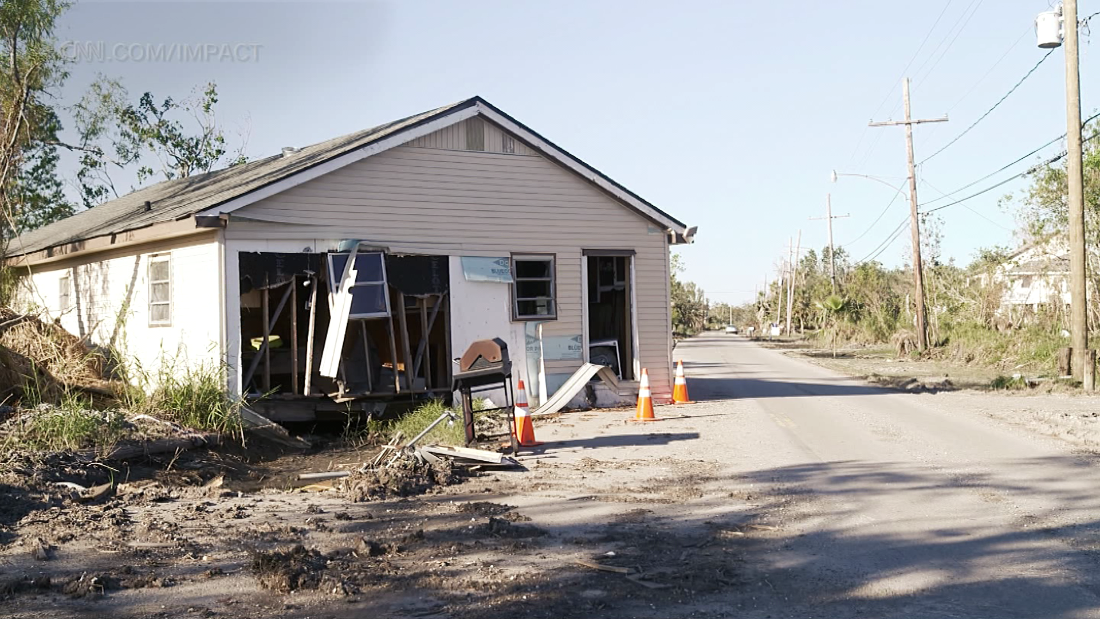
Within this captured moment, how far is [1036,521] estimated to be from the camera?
8.00 meters

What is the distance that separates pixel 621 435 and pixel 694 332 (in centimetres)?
9491

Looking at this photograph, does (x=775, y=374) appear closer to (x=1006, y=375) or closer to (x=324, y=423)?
(x=1006, y=375)

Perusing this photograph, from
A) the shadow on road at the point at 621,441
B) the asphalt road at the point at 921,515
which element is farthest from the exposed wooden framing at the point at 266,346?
the asphalt road at the point at 921,515

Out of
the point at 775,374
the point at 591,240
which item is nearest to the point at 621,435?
the point at 591,240

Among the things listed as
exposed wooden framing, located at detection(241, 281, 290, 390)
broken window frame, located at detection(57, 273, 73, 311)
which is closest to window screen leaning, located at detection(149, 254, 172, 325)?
exposed wooden framing, located at detection(241, 281, 290, 390)

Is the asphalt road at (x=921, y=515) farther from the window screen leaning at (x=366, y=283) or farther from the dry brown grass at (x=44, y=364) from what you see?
the dry brown grass at (x=44, y=364)

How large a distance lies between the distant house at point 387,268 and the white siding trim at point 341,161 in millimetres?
27

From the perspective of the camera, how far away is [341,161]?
1490cm

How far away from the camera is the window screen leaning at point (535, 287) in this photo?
56.4 ft

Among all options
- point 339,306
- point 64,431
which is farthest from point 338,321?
point 64,431

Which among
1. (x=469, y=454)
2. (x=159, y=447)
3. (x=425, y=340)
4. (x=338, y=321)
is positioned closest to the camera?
(x=469, y=454)

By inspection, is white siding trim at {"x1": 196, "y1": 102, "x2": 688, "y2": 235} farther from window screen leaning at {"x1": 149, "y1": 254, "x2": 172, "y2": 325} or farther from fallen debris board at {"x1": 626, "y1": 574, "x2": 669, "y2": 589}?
fallen debris board at {"x1": 626, "y1": 574, "x2": 669, "y2": 589}

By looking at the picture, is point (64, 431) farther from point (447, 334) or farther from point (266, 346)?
point (447, 334)

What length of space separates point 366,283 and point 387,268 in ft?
2.09
